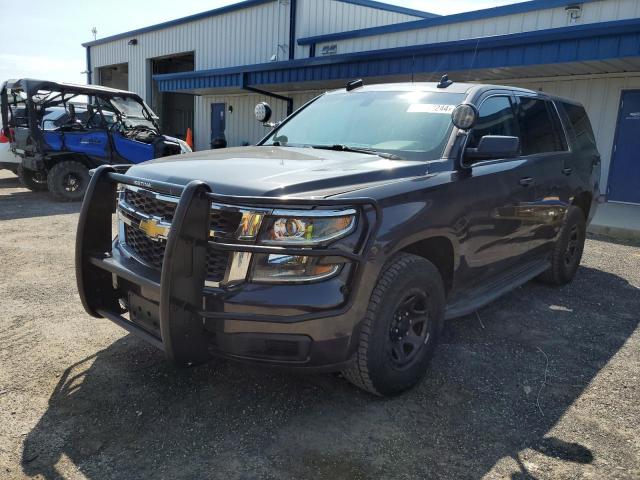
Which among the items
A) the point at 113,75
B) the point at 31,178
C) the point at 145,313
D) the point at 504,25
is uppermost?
the point at 113,75

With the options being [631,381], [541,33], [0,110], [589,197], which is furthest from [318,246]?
[0,110]

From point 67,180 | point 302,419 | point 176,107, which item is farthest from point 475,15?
point 176,107

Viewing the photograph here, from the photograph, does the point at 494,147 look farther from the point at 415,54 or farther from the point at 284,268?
the point at 415,54

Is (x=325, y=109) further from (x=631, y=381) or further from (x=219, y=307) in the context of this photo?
(x=631, y=381)

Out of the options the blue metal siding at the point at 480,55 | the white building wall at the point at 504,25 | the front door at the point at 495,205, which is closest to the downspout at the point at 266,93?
the blue metal siding at the point at 480,55

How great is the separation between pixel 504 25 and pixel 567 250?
8.26 m

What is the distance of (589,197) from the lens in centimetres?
571

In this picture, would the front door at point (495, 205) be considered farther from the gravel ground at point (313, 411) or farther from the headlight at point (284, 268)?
the headlight at point (284, 268)

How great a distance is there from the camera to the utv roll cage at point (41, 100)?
32.2ft

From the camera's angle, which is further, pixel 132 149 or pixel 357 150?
pixel 132 149

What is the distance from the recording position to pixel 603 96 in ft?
34.8

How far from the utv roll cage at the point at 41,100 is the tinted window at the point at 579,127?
348 inches

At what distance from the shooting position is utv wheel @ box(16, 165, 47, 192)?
35.7 feet

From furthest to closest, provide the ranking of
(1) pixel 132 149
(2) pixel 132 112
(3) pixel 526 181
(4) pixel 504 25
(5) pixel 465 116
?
1. (4) pixel 504 25
2. (2) pixel 132 112
3. (1) pixel 132 149
4. (3) pixel 526 181
5. (5) pixel 465 116
